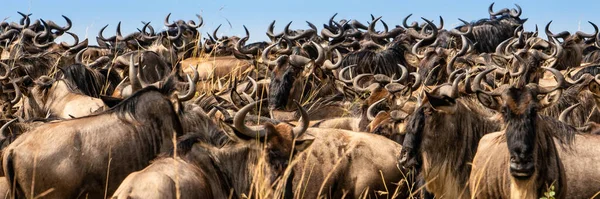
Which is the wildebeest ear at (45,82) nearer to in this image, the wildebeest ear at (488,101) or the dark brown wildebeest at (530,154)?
the dark brown wildebeest at (530,154)

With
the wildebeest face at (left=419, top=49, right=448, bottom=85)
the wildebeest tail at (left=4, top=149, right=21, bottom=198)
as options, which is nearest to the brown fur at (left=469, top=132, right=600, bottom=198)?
the wildebeest tail at (left=4, top=149, right=21, bottom=198)

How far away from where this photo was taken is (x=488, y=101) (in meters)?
8.14

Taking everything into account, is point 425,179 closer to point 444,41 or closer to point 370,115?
point 370,115

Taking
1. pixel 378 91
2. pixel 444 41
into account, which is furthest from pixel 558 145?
pixel 444 41

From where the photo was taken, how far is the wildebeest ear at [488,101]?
800cm

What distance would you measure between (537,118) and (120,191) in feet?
8.58

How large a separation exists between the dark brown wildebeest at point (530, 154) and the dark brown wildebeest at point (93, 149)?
6.82 feet

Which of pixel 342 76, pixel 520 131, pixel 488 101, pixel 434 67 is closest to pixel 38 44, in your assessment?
pixel 342 76

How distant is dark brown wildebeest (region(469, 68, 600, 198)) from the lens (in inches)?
293

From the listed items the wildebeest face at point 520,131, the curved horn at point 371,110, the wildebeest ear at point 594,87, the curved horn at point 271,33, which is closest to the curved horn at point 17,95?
the curved horn at point 371,110

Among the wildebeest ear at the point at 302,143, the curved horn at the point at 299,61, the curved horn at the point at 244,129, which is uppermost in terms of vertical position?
the curved horn at the point at 299,61

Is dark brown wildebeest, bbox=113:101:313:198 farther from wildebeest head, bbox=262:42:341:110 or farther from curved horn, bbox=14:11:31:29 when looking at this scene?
curved horn, bbox=14:11:31:29

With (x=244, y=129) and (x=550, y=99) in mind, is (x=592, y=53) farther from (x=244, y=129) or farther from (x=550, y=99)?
(x=244, y=129)

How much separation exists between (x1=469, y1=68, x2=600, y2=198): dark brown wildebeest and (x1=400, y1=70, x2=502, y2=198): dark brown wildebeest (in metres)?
0.23
